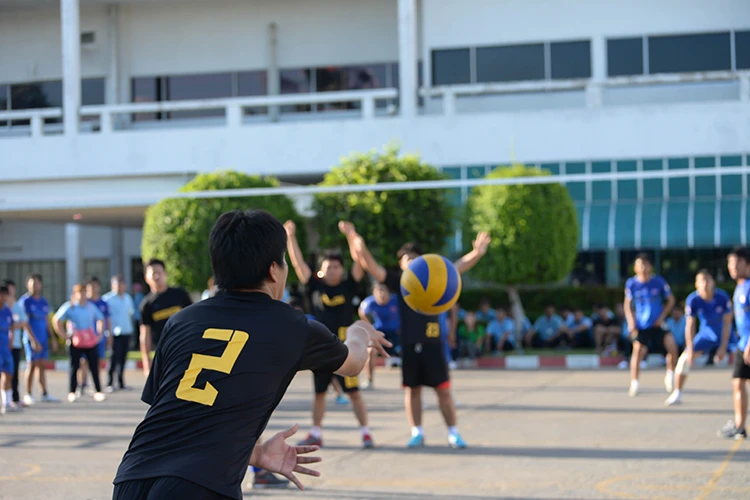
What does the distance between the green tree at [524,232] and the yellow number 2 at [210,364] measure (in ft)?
58.1

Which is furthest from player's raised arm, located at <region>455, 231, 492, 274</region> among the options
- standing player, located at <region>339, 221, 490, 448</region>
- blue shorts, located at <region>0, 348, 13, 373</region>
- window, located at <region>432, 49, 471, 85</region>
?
window, located at <region>432, 49, 471, 85</region>

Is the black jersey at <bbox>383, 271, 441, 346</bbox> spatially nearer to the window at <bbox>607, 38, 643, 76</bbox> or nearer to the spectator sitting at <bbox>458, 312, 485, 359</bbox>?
the spectator sitting at <bbox>458, 312, 485, 359</bbox>

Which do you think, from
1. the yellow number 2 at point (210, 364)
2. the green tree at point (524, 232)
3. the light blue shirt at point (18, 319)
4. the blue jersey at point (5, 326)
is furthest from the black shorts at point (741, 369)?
the green tree at point (524, 232)

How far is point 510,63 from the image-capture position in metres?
27.8

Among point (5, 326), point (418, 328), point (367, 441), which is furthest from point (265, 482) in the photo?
point (5, 326)

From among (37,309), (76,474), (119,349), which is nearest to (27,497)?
(76,474)

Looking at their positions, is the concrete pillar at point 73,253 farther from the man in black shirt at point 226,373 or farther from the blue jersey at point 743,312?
the man in black shirt at point 226,373

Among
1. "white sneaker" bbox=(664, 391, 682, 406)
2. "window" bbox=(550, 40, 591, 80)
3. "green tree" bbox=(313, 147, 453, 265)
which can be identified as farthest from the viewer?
"window" bbox=(550, 40, 591, 80)

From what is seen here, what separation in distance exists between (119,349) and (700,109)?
654 inches

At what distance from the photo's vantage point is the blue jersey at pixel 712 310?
36.5ft

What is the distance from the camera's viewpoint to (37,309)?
45.2 feet

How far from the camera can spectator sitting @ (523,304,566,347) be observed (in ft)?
68.3

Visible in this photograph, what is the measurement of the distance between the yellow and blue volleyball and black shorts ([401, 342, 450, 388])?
6.33ft

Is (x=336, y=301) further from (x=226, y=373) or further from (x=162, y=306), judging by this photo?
(x=226, y=373)
